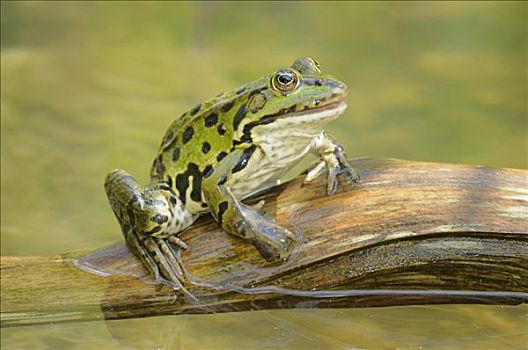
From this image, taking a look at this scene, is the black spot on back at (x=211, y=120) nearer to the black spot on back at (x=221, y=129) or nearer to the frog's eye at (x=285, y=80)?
the black spot on back at (x=221, y=129)

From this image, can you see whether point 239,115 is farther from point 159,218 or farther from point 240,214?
point 159,218

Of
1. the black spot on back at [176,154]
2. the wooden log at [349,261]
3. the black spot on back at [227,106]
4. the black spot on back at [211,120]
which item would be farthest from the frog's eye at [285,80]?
the black spot on back at [176,154]

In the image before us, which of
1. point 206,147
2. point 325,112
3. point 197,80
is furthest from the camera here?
point 197,80

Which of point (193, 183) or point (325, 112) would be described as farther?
point (193, 183)

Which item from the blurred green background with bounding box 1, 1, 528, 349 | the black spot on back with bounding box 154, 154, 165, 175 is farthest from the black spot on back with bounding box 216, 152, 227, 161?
the blurred green background with bounding box 1, 1, 528, 349

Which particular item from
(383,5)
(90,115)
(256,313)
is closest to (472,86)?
(383,5)

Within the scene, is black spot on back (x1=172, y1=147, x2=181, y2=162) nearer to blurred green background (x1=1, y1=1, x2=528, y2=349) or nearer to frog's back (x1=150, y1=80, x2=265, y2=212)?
frog's back (x1=150, y1=80, x2=265, y2=212)

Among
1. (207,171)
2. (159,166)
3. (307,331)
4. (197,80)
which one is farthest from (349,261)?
(197,80)
